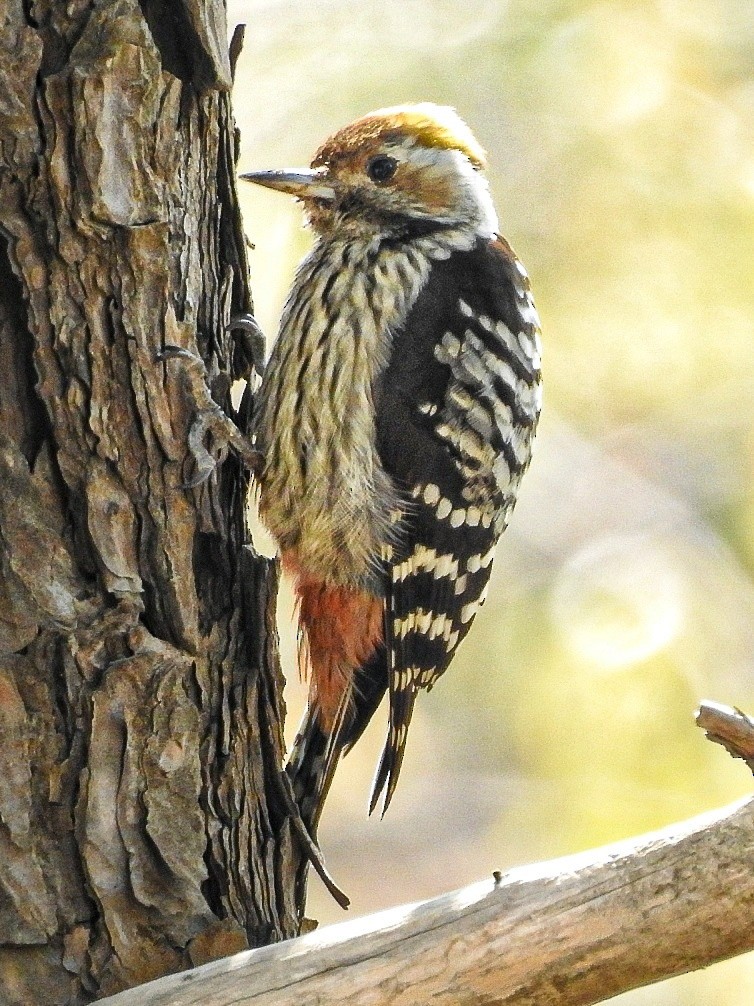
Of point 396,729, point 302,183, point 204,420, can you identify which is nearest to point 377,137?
point 302,183

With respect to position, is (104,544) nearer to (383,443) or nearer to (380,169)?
(383,443)

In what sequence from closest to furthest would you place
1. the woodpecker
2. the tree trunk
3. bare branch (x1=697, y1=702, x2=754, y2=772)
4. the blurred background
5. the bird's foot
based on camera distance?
bare branch (x1=697, y1=702, x2=754, y2=772) → the tree trunk → the bird's foot → the woodpecker → the blurred background

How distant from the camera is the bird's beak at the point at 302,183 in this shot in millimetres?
3039

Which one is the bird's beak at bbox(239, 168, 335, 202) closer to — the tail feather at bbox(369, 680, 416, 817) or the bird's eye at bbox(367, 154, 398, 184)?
the bird's eye at bbox(367, 154, 398, 184)

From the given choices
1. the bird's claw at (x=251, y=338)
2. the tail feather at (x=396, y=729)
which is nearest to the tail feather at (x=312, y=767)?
the tail feather at (x=396, y=729)

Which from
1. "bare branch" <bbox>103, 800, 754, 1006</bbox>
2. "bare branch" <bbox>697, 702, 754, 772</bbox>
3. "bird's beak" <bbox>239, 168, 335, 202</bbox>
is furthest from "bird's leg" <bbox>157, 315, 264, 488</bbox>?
"bare branch" <bbox>697, 702, 754, 772</bbox>

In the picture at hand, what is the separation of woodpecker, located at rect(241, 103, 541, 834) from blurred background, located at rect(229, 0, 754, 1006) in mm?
1420

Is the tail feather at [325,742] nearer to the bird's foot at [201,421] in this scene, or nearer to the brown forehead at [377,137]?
the bird's foot at [201,421]

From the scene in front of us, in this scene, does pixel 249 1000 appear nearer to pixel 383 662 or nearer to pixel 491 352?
pixel 383 662

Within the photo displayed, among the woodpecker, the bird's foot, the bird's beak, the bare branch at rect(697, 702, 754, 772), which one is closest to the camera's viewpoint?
the bare branch at rect(697, 702, 754, 772)

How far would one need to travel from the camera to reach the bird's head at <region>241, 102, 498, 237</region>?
3.05 m

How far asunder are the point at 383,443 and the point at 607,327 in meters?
1.89

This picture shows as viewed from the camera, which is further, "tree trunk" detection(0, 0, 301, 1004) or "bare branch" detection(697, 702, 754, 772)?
"tree trunk" detection(0, 0, 301, 1004)

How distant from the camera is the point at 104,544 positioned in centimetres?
219
